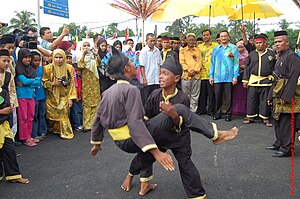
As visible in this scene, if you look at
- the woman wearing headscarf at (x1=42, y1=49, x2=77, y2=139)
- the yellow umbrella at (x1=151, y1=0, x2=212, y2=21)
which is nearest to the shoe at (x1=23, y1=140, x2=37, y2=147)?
the woman wearing headscarf at (x1=42, y1=49, x2=77, y2=139)

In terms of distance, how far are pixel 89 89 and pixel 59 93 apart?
702mm

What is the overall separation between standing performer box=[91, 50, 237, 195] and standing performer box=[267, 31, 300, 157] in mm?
2074

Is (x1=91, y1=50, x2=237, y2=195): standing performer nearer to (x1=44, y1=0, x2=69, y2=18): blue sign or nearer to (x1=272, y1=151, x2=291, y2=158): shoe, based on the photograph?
(x1=272, y1=151, x2=291, y2=158): shoe

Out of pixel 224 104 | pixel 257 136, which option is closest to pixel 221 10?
pixel 224 104

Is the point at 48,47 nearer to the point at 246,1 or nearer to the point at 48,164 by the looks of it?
the point at 48,164

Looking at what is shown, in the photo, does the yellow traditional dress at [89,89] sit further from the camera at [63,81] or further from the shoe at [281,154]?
the shoe at [281,154]

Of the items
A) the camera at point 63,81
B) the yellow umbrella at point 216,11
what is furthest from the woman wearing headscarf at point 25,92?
the yellow umbrella at point 216,11

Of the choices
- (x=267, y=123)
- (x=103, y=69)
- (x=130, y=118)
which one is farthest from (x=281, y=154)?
(x=103, y=69)

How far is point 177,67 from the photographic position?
11.1ft

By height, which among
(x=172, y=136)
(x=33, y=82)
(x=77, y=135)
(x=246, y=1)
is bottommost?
(x=77, y=135)

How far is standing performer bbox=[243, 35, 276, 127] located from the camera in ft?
22.0

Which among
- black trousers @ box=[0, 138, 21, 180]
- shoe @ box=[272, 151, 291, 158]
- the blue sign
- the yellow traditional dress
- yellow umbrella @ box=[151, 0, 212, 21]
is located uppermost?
the blue sign

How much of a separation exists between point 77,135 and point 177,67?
11.4 ft

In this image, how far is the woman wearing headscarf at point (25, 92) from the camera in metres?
5.32
